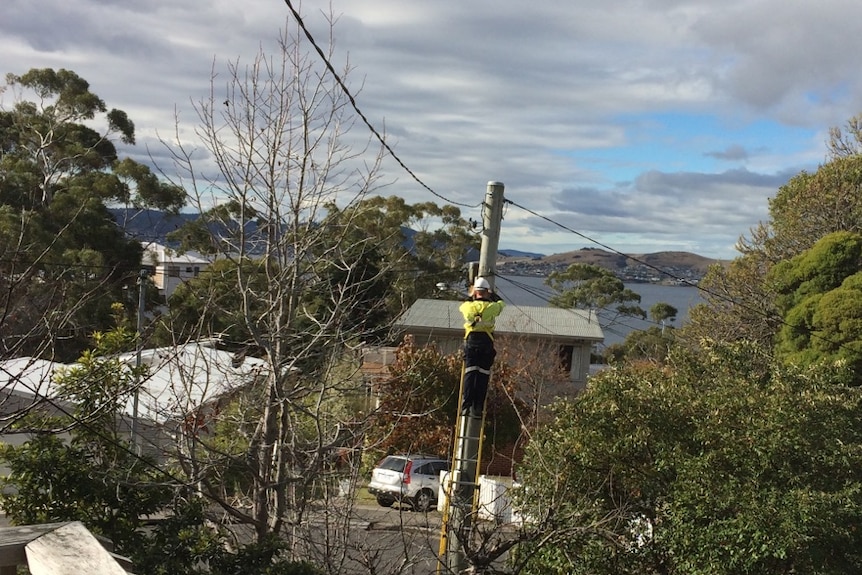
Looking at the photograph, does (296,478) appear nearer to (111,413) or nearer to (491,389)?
(111,413)

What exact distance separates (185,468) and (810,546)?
18.7 feet

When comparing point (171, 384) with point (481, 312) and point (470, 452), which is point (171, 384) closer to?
point (470, 452)

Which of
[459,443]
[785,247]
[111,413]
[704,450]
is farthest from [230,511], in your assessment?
[785,247]

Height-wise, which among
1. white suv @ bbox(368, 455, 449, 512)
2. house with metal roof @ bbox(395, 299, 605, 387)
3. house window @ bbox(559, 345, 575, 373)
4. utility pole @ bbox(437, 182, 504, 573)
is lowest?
white suv @ bbox(368, 455, 449, 512)

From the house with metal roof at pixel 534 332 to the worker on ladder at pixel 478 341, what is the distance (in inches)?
768

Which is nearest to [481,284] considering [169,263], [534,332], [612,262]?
[169,263]

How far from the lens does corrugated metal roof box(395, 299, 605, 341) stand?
29234mm

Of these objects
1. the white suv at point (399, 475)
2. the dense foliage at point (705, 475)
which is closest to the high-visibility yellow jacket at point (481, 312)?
the dense foliage at point (705, 475)

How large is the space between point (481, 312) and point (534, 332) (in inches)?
852

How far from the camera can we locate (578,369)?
30.1m

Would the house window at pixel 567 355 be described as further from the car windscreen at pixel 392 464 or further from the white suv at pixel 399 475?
the car windscreen at pixel 392 464

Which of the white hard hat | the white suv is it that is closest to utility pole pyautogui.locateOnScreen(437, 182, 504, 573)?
the white hard hat

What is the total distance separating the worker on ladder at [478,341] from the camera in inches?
317

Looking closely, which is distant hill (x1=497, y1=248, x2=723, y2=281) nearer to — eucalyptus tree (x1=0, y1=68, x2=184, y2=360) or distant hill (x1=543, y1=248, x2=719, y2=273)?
distant hill (x1=543, y1=248, x2=719, y2=273)
